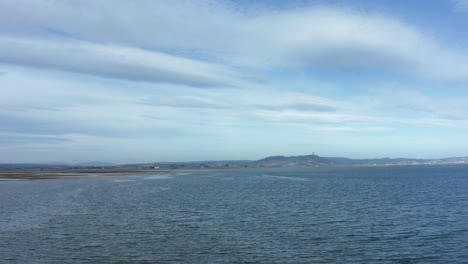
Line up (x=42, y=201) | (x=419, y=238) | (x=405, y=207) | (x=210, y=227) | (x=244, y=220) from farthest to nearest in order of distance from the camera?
1. (x=42, y=201)
2. (x=405, y=207)
3. (x=244, y=220)
4. (x=210, y=227)
5. (x=419, y=238)

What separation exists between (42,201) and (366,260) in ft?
143

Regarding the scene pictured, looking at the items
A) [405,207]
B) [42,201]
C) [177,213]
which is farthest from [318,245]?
[42,201]

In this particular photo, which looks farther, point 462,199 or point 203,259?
point 462,199

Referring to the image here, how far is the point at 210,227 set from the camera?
109ft

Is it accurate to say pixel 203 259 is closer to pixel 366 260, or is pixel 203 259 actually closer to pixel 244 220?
pixel 366 260

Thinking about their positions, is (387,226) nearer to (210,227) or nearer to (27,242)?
(210,227)

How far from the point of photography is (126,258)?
2342 cm

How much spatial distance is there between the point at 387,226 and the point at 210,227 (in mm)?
14268

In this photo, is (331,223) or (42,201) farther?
(42,201)

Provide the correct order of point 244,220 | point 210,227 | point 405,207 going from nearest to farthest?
point 210,227
point 244,220
point 405,207

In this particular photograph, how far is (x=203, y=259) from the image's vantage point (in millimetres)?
23312

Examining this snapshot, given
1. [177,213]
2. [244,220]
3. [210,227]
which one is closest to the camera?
[210,227]

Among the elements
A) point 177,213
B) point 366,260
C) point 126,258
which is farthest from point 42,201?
point 366,260

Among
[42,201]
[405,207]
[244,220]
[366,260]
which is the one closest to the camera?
[366,260]
